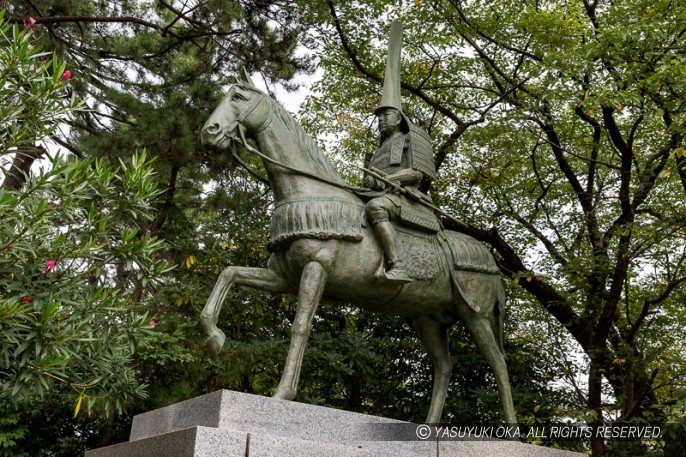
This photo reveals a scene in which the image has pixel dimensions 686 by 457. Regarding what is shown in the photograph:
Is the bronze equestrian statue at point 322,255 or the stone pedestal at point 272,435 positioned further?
the bronze equestrian statue at point 322,255

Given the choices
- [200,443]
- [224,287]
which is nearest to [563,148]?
[224,287]

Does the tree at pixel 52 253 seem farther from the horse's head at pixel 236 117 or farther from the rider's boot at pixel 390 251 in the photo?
the rider's boot at pixel 390 251

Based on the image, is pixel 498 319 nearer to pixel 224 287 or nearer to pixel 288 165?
pixel 288 165

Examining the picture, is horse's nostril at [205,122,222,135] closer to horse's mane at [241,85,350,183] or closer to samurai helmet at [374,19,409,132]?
horse's mane at [241,85,350,183]

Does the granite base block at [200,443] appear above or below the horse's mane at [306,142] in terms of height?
below

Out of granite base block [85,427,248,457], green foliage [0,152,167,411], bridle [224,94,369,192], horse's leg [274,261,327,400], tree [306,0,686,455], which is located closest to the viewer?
granite base block [85,427,248,457]

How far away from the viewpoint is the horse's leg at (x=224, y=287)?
587 cm

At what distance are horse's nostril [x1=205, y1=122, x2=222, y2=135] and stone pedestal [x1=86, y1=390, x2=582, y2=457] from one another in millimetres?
2134

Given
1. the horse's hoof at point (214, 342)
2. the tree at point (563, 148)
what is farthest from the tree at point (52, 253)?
the tree at point (563, 148)

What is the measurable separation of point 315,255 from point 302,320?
540 millimetres

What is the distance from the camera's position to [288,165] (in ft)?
21.3

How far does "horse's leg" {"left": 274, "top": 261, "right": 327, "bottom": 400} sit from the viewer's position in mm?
5824

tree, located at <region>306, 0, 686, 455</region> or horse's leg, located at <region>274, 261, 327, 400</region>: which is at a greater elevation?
tree, located at <region>306, 0, 686, 455</region>

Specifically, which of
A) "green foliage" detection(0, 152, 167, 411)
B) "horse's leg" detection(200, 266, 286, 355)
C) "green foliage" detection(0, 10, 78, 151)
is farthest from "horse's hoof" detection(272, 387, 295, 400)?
"green foliage" detection(0, 10, 78, 151)
